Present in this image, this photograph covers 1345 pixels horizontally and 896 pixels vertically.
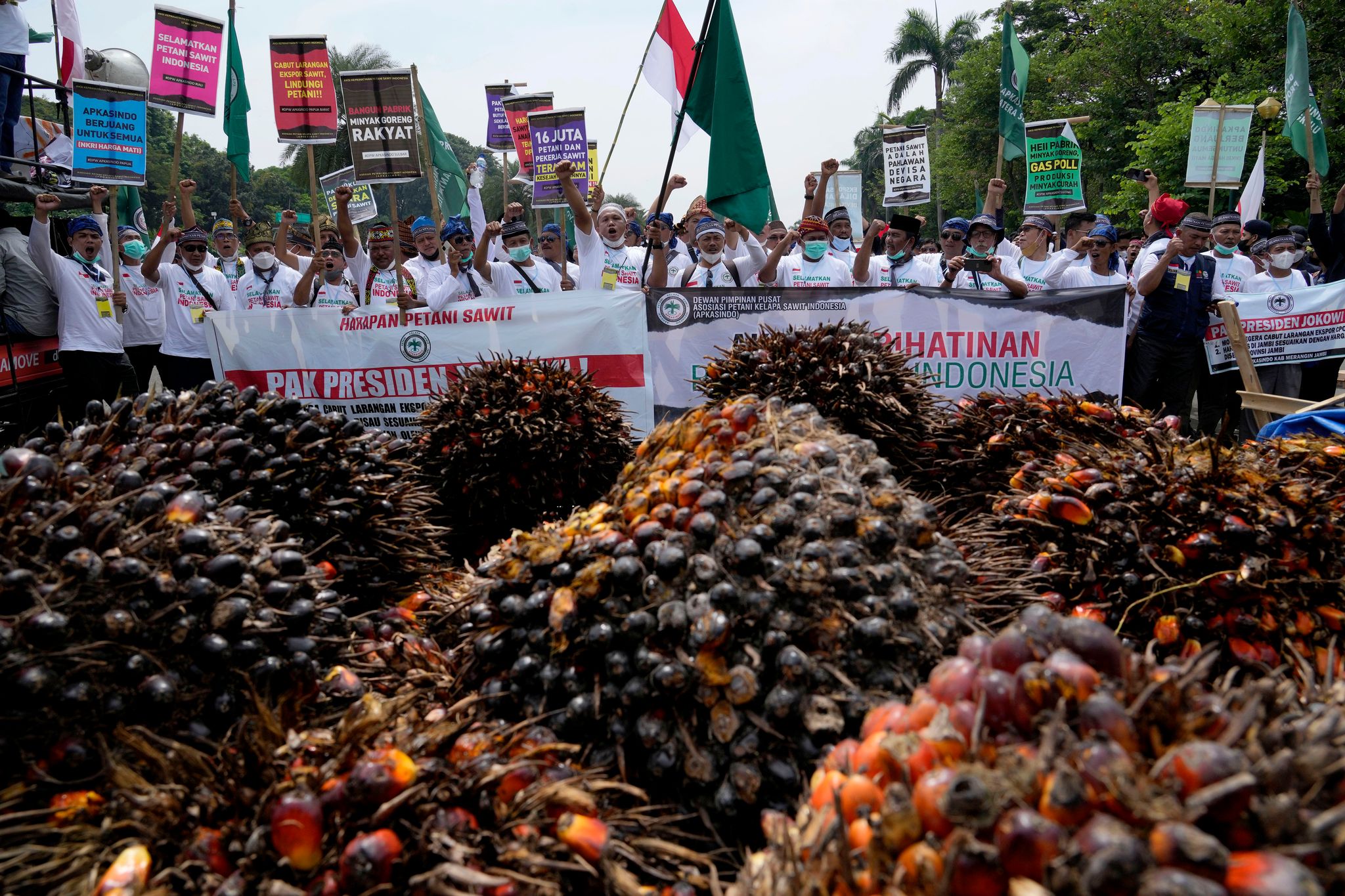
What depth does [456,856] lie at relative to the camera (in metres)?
1.30

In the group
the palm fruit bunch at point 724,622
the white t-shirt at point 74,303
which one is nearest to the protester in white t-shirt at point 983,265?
the palm fruit bunch at point 724,622

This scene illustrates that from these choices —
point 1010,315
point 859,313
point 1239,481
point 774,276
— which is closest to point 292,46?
point 774,276

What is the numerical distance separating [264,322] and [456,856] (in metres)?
5.62

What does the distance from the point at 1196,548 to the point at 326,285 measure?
806cm

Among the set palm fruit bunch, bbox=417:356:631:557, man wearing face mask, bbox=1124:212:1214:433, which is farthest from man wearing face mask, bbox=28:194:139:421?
man wearing face mask, bbox=1124:212:1214:433

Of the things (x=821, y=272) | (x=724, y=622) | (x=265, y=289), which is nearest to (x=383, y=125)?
(x=265, y=289)

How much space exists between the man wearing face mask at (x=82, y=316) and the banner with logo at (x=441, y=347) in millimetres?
1622

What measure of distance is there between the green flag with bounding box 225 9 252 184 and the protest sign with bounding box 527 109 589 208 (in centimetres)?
315

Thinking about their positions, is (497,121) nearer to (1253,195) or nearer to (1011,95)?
(1011,95)

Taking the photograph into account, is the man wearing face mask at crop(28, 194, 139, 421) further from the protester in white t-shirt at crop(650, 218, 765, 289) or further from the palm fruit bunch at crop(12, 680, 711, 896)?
the palm fruit bunch at crop(12, 680, 711, 896)

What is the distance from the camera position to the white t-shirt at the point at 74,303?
20.3 ft

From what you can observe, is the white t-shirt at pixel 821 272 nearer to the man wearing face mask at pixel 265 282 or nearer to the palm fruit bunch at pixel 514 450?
the palm fruit bunch at pixel 514 450

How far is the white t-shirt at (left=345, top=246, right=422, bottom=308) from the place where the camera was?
7.32 m

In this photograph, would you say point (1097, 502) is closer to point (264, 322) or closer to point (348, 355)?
point (348, 355)
